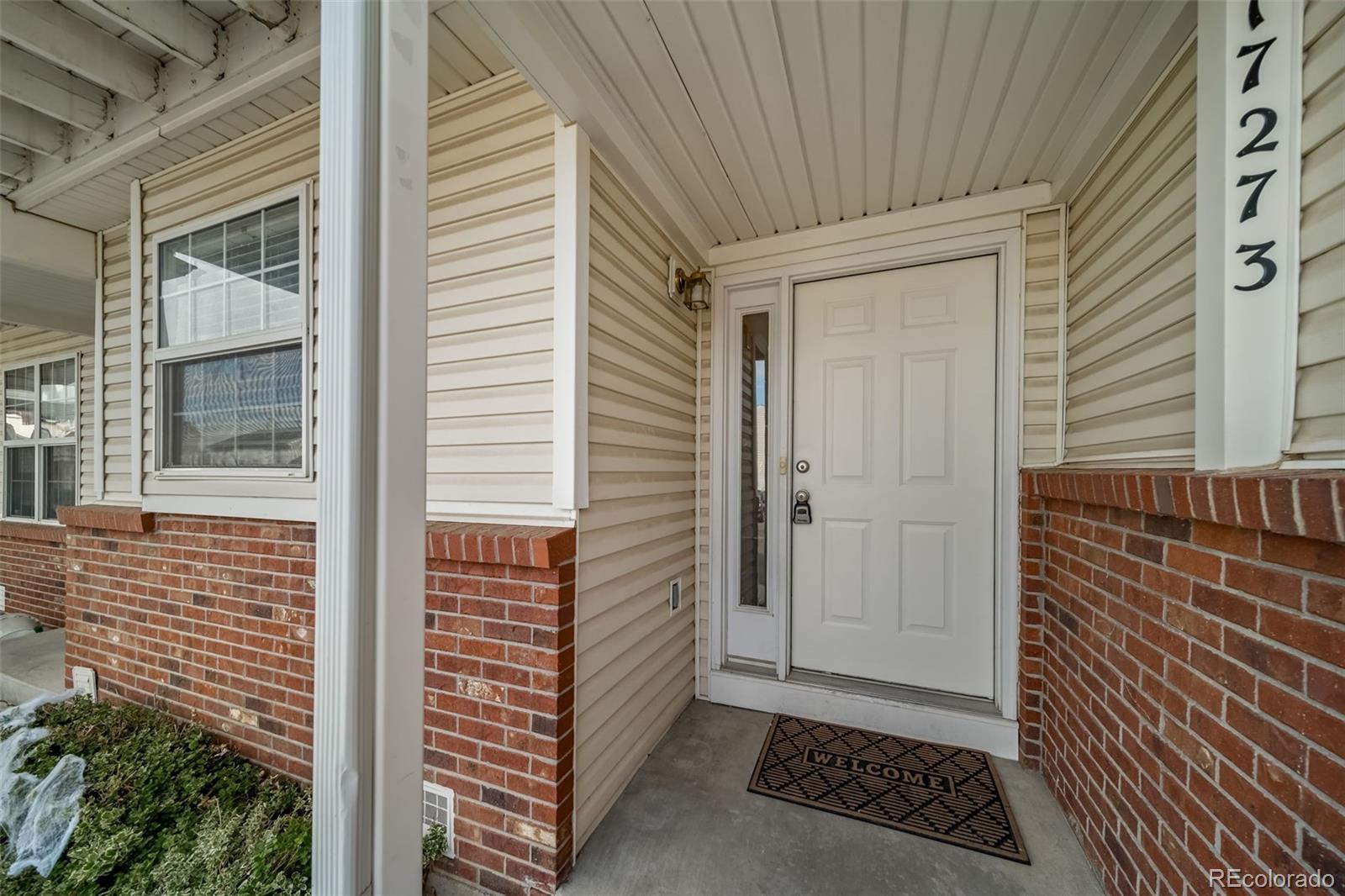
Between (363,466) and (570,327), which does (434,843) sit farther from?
(570,327)

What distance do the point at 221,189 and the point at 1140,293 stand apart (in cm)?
380

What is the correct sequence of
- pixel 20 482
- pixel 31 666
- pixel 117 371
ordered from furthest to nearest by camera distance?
pixel 20 482 → pixel 31 666 → pixel 117 371

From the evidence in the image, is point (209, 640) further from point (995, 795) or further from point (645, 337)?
point (995, 795)

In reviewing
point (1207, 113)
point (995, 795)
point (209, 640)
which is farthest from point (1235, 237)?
point (209, 640)

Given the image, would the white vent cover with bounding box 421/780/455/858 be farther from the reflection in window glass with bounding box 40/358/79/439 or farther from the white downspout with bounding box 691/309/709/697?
the reflection in window glass with bounding box 40/358/79/439

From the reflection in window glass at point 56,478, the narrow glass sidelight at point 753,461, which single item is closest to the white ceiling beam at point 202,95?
the narrow glass sidelight at point 753,461

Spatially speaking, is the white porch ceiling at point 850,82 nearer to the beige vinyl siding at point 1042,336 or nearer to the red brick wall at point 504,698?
the beige vinyl siding at point 1042,336

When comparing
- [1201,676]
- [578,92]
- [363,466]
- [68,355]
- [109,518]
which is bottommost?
[1201,676]

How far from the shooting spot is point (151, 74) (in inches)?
70.2

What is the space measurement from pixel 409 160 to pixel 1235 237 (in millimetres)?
1722

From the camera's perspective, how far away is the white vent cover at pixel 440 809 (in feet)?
4.99

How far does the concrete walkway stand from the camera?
8.44ft

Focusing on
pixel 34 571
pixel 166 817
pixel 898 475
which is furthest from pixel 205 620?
pixel 34 571

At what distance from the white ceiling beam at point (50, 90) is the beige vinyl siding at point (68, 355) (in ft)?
8.53
